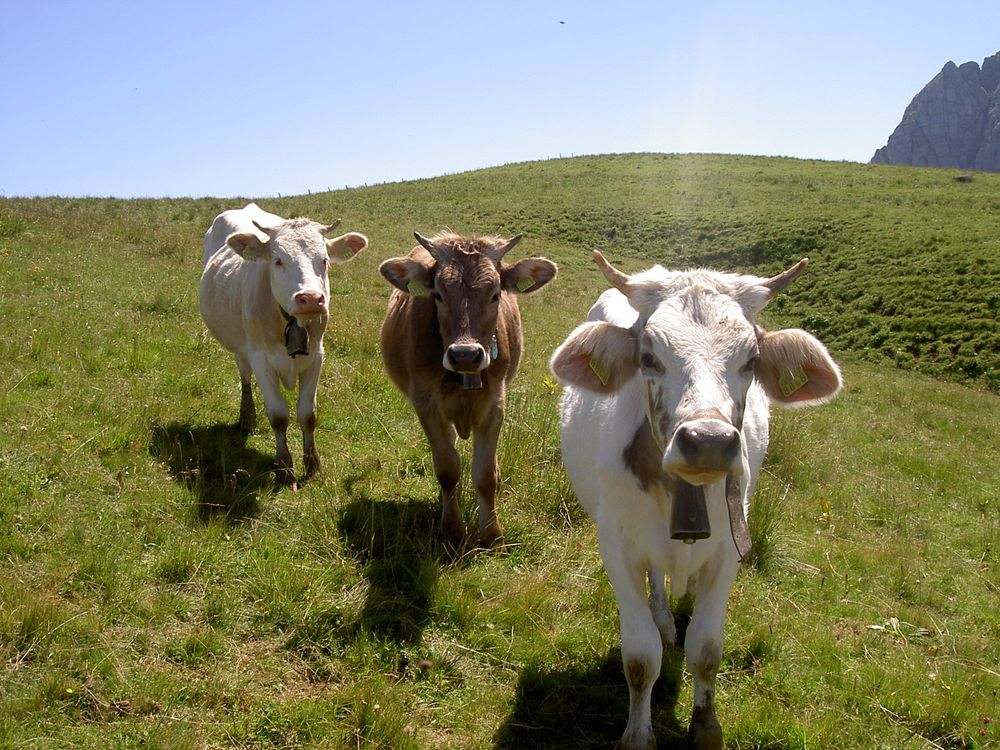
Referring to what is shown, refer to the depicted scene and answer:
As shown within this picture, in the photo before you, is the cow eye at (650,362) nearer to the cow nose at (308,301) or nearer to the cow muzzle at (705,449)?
the cow muzzle at (705,449)

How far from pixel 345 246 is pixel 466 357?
3.09 meters

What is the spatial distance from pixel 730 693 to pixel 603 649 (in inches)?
28.2

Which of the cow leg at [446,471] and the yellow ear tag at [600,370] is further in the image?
the cow leg at [446,471]

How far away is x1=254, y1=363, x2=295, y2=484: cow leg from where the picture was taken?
6.43 m

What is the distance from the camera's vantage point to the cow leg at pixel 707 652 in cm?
350

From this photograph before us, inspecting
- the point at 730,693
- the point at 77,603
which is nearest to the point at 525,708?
the point at 730,693

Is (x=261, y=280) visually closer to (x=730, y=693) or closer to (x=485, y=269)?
(x=485, y=269)

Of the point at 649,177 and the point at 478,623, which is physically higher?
the point at 649,177

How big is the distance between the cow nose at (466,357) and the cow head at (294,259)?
5.81 ft

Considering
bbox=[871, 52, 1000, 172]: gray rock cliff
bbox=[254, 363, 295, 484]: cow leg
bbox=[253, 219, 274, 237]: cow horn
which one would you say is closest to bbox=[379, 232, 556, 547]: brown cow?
bbox=[254, 363, 295, 484]: cow leg

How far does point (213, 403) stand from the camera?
8086mm

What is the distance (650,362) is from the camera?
3115 millimetres

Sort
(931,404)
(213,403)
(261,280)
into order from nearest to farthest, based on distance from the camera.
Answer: (261,280) < (213,403) < (931,404)

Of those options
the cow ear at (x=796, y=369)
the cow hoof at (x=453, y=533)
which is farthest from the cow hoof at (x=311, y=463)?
the cow ear at (x=796, y=369)
